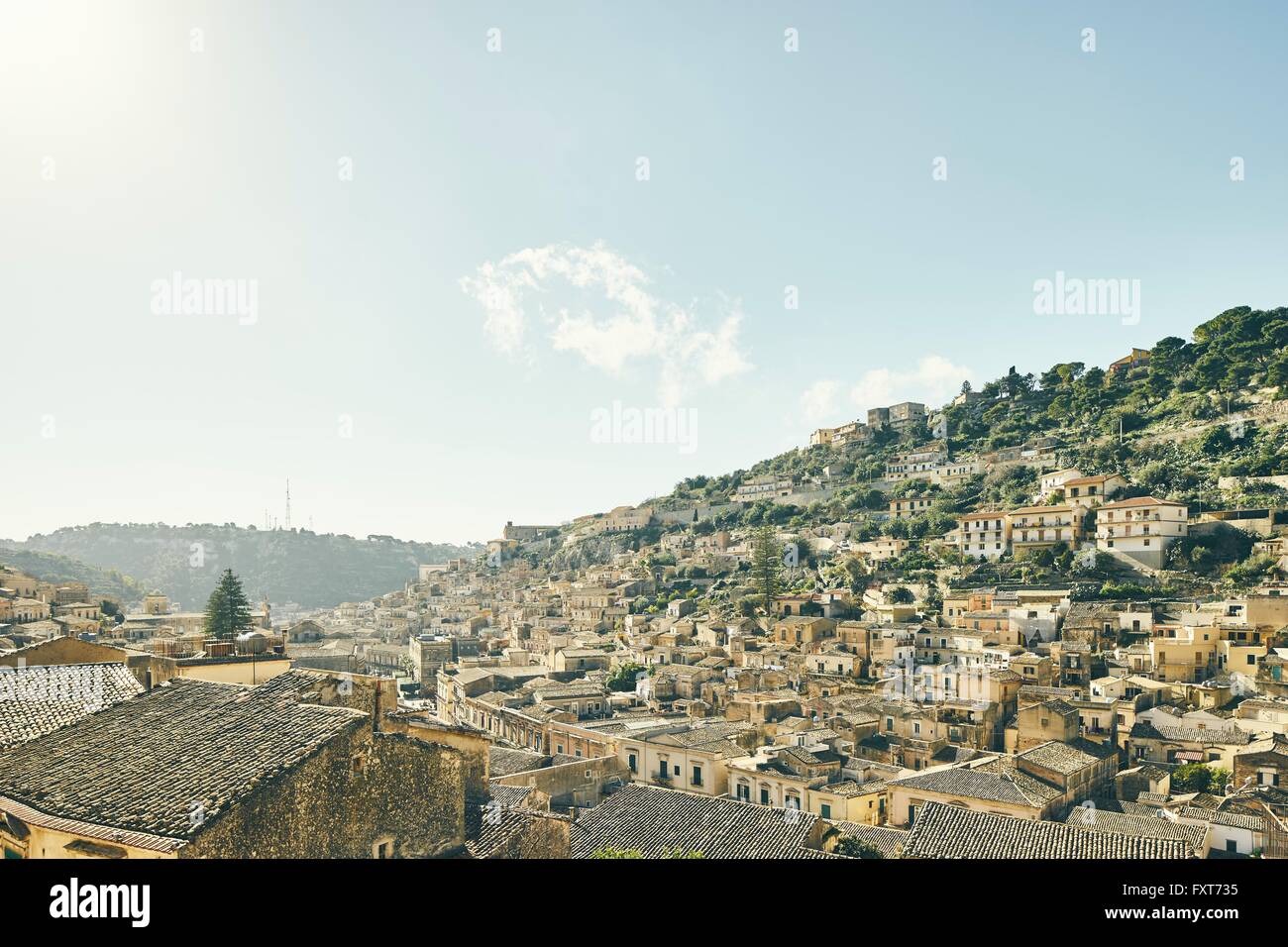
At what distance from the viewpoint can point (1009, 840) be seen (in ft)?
62.7

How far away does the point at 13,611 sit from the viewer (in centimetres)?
4488

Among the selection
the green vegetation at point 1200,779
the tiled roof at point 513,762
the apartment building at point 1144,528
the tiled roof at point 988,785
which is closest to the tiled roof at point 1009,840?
the tiled roof at point 988,785

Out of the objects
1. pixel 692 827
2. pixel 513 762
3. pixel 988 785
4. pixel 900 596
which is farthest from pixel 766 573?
pixel 692 827

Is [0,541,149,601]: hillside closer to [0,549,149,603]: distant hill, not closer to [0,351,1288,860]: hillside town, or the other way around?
[0,549,149,603]: distant hill

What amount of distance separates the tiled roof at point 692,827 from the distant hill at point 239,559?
11475cm

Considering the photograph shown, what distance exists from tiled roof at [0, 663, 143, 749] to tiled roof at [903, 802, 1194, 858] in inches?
582

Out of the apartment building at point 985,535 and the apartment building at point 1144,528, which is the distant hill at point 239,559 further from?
the apartment building at point 1144,528

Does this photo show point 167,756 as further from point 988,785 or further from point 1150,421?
point 1150,421

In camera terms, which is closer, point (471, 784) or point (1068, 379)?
point (471, 784)

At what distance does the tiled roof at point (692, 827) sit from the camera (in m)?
18.7

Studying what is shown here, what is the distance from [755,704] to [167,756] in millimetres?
26310
